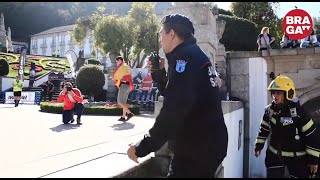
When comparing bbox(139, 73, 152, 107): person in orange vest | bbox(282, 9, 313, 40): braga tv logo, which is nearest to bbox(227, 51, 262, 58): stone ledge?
bbox(282, 9, 313, 40): braga tv logo

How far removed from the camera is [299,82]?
9117 millimetres

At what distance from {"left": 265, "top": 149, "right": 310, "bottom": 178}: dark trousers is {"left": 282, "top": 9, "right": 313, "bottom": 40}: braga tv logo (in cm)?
596

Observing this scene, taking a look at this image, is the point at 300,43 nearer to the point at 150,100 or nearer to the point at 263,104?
the point at 263,104

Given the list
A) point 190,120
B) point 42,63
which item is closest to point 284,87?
point 190,120

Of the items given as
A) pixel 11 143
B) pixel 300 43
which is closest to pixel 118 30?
pixel 300 43

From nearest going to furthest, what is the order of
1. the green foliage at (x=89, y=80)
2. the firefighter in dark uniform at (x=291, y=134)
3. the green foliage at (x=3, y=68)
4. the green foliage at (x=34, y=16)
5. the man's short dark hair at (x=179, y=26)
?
1. the man's short dark hair at (x=179, y=26)
2. the firefighter in dark uniform at (x=291, y=134)
3. the green foliage at (x=89, y=80)
4. the green foliage at (x=3, y=68)
5. the green foliage at (x=34, y=16)

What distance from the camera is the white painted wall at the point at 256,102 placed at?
906 cm

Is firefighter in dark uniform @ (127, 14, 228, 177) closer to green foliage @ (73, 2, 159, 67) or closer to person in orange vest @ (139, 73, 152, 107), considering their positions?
person in orange vest @ (139, 73, 152, 107)

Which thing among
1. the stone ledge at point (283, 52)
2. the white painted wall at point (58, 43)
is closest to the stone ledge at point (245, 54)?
the stone ledge at point (283, 52)

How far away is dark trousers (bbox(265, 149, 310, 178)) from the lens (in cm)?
477

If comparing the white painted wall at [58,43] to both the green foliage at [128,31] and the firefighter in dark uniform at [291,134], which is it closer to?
the green foliage at [128,31]

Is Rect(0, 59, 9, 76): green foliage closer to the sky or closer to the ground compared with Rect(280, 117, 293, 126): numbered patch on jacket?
closer to the sky

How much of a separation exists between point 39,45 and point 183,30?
8864cm

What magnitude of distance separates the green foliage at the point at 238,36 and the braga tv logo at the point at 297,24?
3737 millimetres
